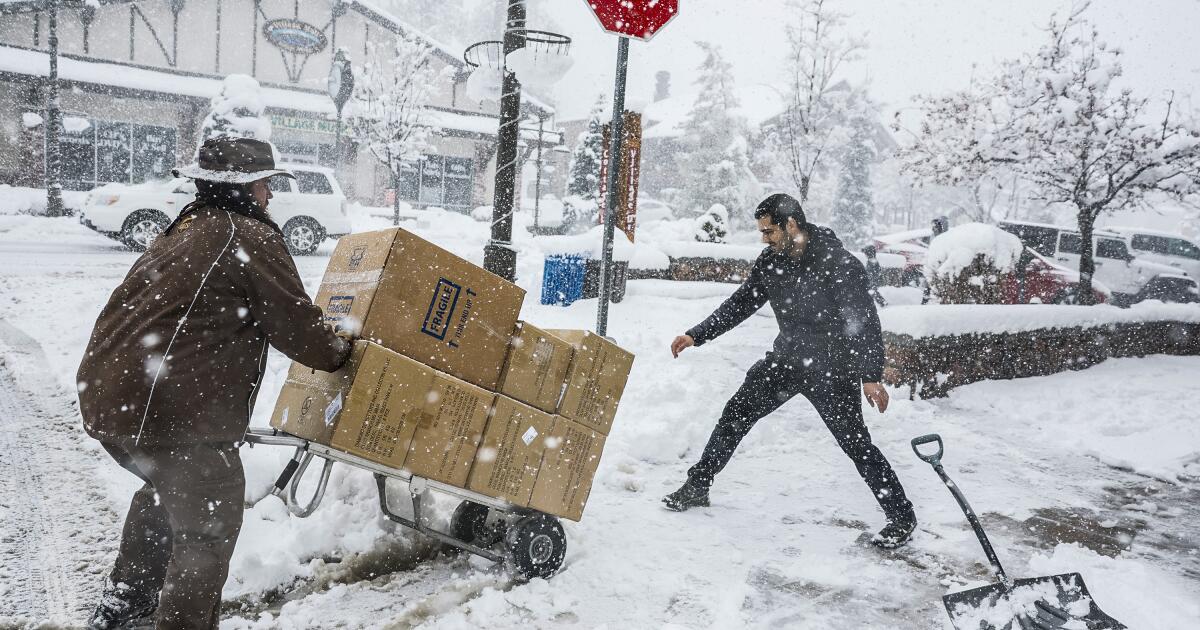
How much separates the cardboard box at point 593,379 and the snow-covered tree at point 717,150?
93.7 ft

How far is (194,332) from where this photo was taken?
2.45 meters

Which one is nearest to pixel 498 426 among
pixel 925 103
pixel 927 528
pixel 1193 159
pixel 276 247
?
pixel 276 247

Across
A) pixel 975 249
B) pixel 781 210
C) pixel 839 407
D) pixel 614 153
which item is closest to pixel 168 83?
pixel 975 249

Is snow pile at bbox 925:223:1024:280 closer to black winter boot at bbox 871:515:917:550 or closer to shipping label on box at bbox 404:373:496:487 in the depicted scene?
black winter boot at bbox 871:515:917:550

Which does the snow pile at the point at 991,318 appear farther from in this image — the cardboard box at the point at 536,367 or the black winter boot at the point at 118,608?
the black winter boot at the point at 118,608

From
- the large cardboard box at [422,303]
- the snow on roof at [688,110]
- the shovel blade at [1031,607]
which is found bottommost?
the shovel blade at [1031,607]

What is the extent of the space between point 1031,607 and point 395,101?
89.6 ft

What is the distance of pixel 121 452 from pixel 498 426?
1.37 metres

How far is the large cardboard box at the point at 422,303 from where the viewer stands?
9.67 feet

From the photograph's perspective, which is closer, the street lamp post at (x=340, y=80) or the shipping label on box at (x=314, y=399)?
the shipping label on box at (x=314, y=399)

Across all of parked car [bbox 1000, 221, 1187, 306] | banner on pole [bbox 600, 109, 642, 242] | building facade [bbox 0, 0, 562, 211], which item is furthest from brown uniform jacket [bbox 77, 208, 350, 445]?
building facade [bbox 0, 0, 562, 211]

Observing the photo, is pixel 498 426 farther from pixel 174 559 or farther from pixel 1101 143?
pixel 1101 143

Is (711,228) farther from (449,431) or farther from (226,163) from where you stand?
(226,163)

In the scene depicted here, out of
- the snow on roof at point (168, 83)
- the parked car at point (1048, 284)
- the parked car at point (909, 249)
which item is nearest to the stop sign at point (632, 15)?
the parked car at point (1048, 284)
